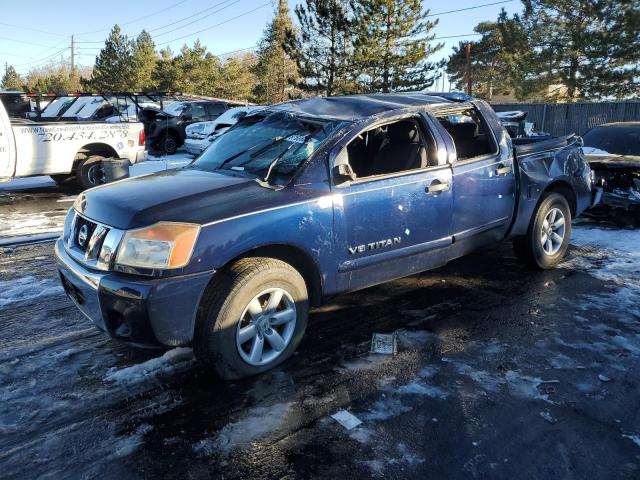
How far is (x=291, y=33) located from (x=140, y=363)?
30482mm

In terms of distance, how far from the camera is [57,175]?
10375 mm

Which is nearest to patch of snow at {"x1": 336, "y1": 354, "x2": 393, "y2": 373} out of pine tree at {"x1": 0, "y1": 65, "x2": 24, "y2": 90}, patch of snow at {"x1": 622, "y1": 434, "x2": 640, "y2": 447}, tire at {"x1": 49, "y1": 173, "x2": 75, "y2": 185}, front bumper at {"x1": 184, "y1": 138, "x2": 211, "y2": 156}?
patch of snow at {"x1": 622, "y1": 434, "x2": 640, "y2": 447}

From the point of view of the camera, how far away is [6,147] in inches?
347

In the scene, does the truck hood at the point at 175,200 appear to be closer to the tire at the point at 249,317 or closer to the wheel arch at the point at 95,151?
the tire at the point at 249,317

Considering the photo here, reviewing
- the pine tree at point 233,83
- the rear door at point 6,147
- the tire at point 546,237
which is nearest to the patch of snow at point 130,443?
the tire at point 546,237

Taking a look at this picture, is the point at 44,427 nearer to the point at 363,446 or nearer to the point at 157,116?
the point at 363,446

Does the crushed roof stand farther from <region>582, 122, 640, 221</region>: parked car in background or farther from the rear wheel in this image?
the rear wheel

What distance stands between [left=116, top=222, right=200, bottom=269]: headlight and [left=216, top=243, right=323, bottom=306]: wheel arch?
0.99 feet

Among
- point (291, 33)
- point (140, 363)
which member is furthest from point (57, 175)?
point (291, 33)

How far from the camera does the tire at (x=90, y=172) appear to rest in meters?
10.2

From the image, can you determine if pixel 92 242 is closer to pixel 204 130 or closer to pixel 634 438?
pixel 634 438

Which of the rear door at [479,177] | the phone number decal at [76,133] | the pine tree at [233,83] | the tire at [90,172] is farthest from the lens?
the pine tree at [233,83]

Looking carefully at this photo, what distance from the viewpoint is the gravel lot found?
261cm

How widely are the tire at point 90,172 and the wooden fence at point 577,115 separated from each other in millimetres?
16966
